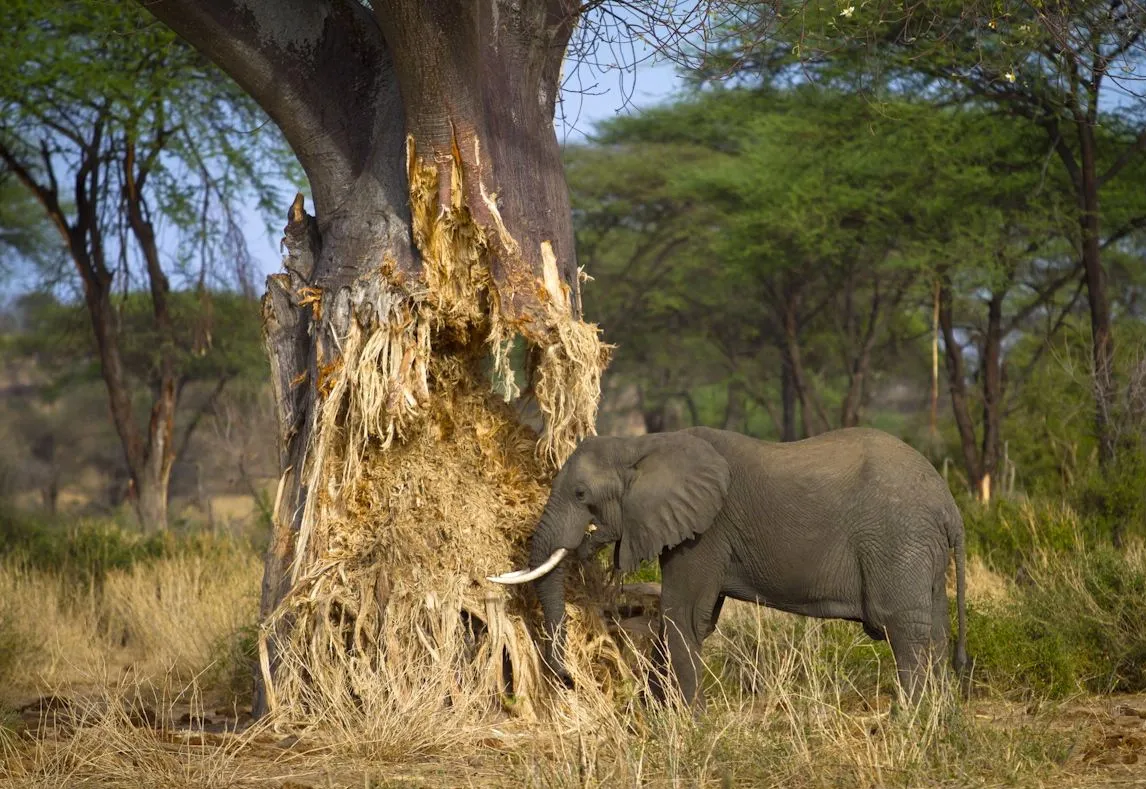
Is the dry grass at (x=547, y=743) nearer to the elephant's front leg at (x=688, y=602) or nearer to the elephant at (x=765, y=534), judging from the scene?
the elephant's front leg at (x=688, y=602)

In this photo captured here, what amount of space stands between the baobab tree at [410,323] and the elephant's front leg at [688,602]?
44 cm

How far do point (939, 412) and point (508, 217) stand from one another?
2569 centimetres

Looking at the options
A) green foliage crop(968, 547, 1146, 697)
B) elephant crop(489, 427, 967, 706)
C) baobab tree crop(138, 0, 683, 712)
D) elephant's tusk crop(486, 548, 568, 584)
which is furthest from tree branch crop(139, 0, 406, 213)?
green foliage crop(968, 547, 1146, 697)

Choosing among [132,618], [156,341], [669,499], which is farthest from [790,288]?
[669,499]

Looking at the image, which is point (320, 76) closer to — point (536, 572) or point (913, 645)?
point (536, 572)

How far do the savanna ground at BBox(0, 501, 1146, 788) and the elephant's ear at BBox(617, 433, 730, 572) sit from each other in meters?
0.59

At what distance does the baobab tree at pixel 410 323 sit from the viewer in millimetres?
6480

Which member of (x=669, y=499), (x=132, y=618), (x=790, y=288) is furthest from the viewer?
(x=790, y=288)

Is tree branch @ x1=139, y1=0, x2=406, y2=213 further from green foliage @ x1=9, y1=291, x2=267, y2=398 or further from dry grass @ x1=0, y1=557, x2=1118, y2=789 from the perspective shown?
green foliage @ x1=9, y1=291, x2=267, y2=398

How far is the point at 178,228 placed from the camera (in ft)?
56.0

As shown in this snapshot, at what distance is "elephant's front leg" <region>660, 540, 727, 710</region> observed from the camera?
6.52 metres

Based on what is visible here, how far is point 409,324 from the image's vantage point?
6.58 meters

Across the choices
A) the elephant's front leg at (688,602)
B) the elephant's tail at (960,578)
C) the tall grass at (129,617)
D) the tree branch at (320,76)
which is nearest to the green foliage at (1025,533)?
the elephant's tail at (960,578)

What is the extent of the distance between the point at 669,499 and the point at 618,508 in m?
0.25
